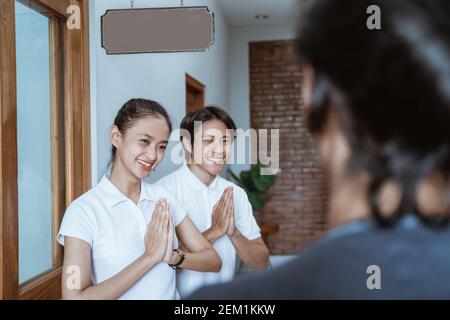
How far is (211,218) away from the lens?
1601 mm

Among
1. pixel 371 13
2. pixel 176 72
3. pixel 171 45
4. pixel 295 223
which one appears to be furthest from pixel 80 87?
pixel 295 223

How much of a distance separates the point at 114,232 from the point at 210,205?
1.54 feet

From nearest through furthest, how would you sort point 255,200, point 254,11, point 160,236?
point 160,236, point 255,200, point 254,11

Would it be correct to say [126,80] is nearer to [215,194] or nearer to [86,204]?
[215,194]

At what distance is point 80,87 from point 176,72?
3.63 ft

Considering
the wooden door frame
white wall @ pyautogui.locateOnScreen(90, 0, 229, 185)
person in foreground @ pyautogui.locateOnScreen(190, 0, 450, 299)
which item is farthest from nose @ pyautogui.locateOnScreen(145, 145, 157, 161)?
person in foreground @ pyautogui.locateOnScreen(190, 0, 450, 299)

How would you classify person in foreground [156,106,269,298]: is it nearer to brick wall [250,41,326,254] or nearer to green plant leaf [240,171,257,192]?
green plant leaf [240,171,257,192]

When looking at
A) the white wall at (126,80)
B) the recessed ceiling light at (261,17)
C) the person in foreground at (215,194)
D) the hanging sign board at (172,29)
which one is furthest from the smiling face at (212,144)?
the recessed ceiling light at (261,17)

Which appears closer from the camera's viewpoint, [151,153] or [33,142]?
[151,153]

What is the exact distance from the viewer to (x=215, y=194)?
1.62 metres

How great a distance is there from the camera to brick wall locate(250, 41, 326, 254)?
15.9 ft

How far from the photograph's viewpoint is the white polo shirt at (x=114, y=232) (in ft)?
3.72

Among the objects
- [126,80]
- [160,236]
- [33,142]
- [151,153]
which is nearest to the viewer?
[160,236]

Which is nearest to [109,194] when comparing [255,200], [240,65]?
[255,200]
